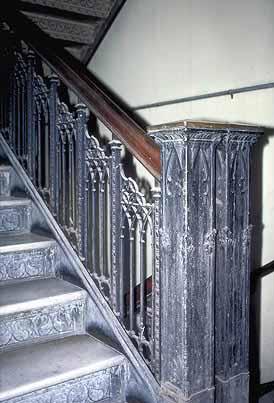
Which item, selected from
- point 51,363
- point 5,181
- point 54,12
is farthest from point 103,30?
A: point 51,363

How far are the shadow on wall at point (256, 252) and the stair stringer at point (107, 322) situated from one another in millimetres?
1015

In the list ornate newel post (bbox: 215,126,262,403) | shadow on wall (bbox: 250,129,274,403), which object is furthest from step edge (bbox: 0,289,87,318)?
shadow on wall (bbox: 250,129,274,403)

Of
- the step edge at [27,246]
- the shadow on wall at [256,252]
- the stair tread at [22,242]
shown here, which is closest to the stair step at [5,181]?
the stair tread at [22,242]

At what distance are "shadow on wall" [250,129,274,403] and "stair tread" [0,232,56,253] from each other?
1.19 m

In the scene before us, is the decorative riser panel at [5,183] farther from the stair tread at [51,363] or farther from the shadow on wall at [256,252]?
the shadow on wall at [256,252]

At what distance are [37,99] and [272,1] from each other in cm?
138

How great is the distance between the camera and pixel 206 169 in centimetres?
138

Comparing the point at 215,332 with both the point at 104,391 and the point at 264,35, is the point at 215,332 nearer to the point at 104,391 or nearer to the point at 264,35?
the point at 104,391

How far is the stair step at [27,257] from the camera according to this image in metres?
1.90

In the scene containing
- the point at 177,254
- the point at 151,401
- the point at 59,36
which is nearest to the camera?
the point at 177,254

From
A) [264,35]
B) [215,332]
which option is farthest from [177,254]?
[264,35]

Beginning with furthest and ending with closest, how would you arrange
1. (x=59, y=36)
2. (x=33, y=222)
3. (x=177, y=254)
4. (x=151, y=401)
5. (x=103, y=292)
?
(x=59, y=36) → (x=33, y=222) → (x=103, y=292) → (x=151, y=401) → (x=177, y=254)

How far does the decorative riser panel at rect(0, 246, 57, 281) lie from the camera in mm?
1908

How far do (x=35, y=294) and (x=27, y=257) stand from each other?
255mm
